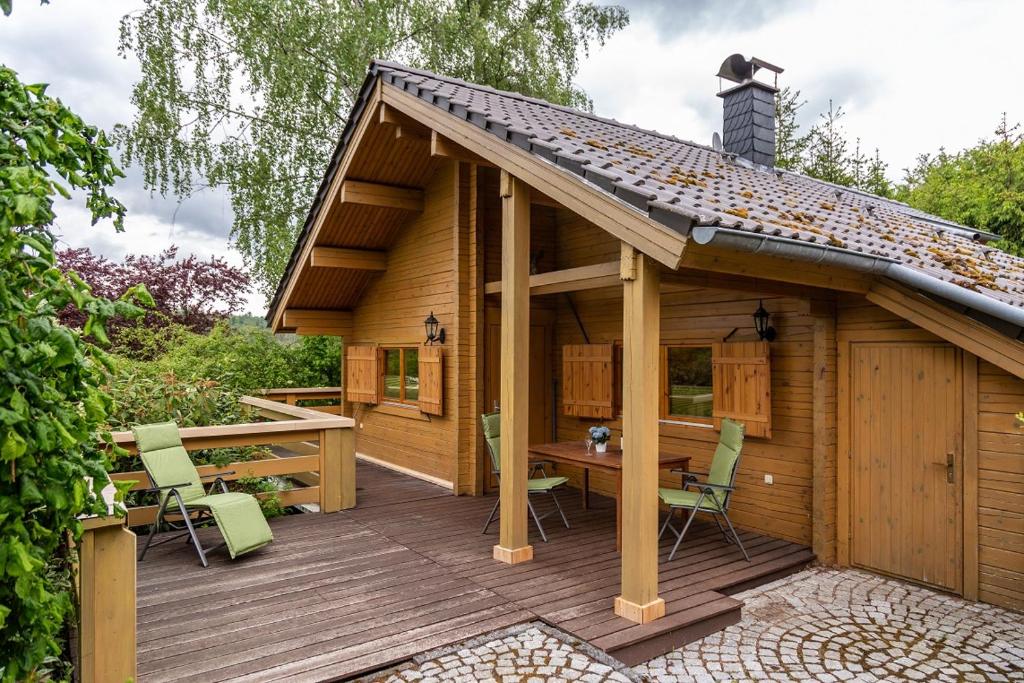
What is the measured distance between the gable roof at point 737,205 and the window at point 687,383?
175 centimetres

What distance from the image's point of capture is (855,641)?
3984mm

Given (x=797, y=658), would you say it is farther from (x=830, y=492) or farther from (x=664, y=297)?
(x=664, y=297)

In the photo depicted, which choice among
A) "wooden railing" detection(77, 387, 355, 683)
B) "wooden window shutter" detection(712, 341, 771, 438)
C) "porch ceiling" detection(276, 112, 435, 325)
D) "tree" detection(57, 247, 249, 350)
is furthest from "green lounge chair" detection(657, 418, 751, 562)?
"tree" detection(57, 247, 249, 350)

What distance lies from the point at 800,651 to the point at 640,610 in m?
0.97

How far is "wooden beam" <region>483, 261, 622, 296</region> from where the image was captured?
14.7 ft

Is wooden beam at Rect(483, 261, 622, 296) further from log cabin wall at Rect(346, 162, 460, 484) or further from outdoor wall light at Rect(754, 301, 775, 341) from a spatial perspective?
log cabin wall at Rect(346, 162, 460, 484)

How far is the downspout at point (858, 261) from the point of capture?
11.6 feet

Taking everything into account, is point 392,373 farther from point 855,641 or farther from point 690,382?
point 855,641

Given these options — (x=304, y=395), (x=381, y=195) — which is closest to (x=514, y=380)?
(x=381, y=195)

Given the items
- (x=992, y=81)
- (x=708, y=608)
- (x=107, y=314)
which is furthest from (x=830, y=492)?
(x=992, y=81)

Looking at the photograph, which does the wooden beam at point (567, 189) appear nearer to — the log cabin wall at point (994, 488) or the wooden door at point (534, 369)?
the wooden door at point (534, 369)

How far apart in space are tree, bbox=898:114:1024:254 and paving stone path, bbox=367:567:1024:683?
10356 millimetres

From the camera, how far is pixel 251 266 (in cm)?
1455

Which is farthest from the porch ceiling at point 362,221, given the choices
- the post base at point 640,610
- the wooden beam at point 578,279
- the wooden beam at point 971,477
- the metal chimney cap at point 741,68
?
the wooden beam at point 971,477
